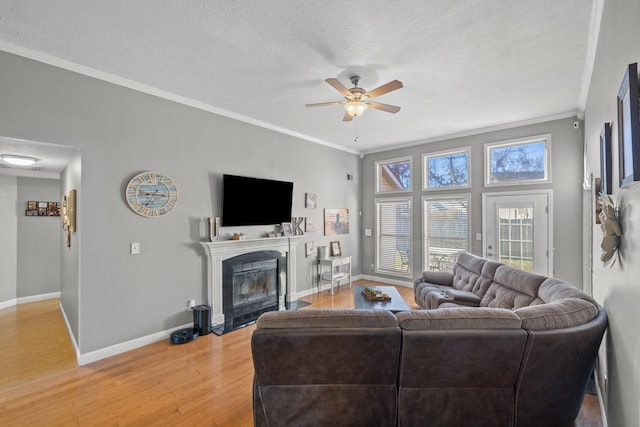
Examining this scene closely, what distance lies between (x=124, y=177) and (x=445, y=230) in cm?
522

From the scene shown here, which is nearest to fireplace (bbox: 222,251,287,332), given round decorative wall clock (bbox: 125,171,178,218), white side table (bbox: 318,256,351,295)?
white side table (bbox: 318,256,351,295)

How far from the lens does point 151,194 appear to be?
10.9 feet

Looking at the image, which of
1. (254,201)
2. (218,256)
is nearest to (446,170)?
(254,201)

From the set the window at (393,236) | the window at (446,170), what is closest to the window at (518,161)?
the window at (446,170)

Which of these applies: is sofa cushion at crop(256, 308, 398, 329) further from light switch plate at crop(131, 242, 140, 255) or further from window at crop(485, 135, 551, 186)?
window at crop(485, 135, 551, 186)

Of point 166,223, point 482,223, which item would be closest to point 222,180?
point 166,223

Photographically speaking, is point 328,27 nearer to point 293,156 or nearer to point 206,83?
point 206,83

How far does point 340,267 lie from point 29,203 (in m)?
5.67

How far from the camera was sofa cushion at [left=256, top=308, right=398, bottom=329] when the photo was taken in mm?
1618

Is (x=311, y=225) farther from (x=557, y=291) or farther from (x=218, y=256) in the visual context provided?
(x=557, y=291)

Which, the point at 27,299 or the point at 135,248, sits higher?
the point at 135,248

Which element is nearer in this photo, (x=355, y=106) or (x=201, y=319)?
(x=355, y=106)

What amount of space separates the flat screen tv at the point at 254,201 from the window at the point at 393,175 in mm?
2496

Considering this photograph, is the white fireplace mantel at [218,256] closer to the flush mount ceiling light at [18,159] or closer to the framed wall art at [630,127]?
the flush mount ceiling light at [18,159]
